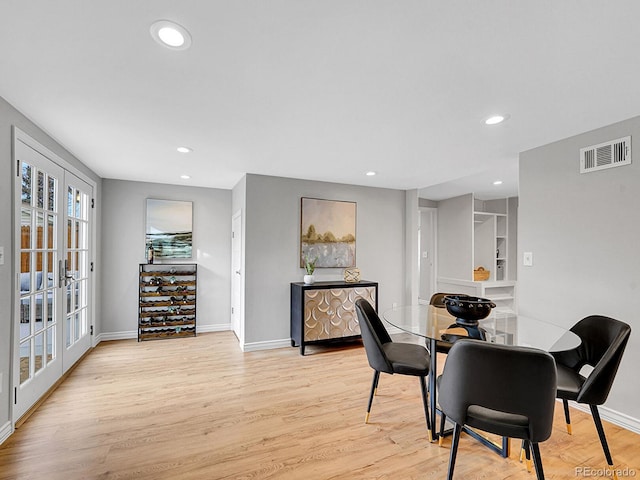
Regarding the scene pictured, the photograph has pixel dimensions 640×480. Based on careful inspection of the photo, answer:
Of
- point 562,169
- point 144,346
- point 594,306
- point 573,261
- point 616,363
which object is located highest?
point 562,169

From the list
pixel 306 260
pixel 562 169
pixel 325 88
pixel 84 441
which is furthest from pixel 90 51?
pixel 562 169

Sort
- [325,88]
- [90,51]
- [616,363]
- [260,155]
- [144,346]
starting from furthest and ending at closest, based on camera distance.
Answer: [144,346]
[260,155]
[325,88]
[616,363]
[90,51]

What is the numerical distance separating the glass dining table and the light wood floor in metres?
0.26

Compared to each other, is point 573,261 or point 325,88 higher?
point 325,88

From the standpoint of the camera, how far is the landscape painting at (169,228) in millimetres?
4652

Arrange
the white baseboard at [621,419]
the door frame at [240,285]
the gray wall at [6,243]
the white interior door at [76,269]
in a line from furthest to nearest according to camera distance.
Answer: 1. the door frame at [240,285]
2. the white interior door at [76,269]
3. the white baseboard at [621,419]
4. the gray wall at [6,243]

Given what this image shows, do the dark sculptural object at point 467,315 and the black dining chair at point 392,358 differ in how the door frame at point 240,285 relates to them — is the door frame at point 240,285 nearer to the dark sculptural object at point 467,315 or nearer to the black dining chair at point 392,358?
the black dining chair at point 392,358

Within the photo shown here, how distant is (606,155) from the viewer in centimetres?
243

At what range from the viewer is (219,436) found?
220cm

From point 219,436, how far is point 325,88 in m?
2.43

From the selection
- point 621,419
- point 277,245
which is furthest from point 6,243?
point 621,419

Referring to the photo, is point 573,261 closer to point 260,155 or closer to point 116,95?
point 260,155

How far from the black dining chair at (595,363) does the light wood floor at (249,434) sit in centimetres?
47

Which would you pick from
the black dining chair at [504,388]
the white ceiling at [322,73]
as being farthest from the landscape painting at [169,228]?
the black dining chair at [504,388]
